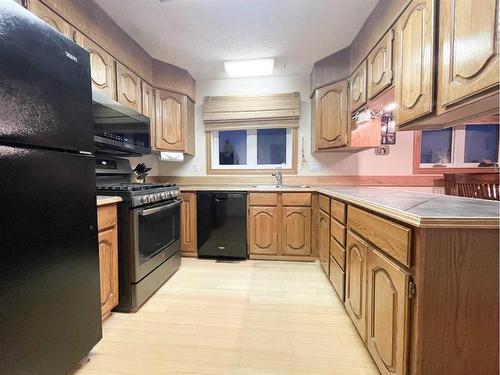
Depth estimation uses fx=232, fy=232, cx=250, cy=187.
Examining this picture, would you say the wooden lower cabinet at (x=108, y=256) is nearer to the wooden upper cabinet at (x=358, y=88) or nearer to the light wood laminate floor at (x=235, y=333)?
the light wood laminate floor at (x=235, y=333)

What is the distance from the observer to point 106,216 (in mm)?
1527

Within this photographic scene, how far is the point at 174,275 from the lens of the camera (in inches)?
92.4

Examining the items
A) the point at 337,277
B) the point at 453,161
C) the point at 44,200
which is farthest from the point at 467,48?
the point at 453,161

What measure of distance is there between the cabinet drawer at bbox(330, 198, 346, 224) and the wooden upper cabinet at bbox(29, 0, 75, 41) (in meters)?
2.25

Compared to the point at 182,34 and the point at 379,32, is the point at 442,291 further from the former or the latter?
the point at 182,34

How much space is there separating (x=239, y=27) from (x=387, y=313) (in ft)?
7.78

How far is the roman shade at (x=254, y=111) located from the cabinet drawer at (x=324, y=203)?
1178 mm

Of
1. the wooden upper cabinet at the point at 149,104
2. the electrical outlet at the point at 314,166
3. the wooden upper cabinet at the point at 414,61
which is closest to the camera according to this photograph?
the wooden upper cabinet at the point at 414,61

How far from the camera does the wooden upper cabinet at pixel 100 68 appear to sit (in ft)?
5.71

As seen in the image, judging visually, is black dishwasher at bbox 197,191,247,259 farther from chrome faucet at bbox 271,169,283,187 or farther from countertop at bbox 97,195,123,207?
countertop at bbox 97,195,123,207

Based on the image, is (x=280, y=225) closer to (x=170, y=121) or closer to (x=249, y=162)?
(x=249, y=162)

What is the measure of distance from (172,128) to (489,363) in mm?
3060

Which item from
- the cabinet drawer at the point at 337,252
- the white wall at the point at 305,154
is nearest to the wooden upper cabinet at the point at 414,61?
the cabinet drawer at the point at 337,252

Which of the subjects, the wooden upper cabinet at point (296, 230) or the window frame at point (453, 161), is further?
the window frame at point (453, 161)
